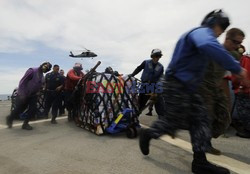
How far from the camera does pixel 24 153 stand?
3861 mm

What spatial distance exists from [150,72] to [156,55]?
1.37 feet

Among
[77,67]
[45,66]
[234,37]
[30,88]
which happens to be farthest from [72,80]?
[234,37]

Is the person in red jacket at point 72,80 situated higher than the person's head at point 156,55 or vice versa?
the person's head at point 156,55

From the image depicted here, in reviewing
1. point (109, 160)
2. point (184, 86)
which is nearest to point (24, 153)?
point (109, 160)

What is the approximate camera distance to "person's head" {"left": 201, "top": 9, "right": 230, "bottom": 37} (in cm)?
280

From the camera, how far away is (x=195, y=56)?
8.99 feet

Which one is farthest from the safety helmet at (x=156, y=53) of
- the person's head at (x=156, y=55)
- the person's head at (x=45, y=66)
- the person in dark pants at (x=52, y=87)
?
the person in dark pants at (x=52, y=87)

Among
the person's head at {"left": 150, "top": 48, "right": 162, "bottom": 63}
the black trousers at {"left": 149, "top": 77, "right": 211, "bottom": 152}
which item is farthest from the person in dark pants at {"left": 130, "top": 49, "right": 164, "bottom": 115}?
the black trousers at {"left": 149, "top": 77, "right": 211, "bottom": 152}

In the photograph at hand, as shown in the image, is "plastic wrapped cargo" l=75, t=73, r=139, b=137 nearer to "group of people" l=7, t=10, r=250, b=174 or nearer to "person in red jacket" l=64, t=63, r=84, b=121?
"person in red jacket" l=64, t=63, r=84, b=121

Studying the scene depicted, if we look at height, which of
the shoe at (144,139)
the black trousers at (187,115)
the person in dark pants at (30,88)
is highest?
the person in dark pants at (30,88)

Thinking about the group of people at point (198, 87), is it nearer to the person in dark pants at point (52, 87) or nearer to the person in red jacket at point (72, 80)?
the person in red jacket at point (72, 80)

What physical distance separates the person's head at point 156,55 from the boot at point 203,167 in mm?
3427

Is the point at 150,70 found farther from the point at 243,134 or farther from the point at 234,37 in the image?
the point at 234,37

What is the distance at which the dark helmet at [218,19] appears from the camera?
110 inches
